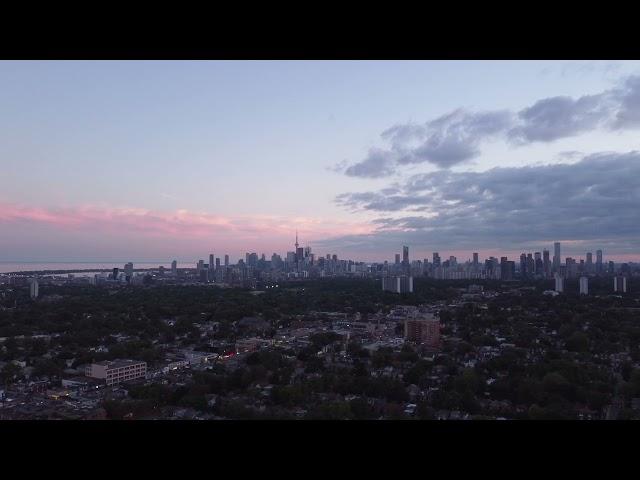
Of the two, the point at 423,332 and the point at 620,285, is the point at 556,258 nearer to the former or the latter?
the point at 620,285

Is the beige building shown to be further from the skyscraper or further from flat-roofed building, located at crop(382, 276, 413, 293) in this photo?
the skyscraper

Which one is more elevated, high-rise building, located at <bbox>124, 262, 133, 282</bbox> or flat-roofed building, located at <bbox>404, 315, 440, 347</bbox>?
high-rise building, located at <bbox>124, 262, 133, 282</bbox>

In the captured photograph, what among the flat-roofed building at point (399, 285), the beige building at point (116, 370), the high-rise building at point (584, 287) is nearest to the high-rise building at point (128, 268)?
the flat-roofed building at point (399, 285)

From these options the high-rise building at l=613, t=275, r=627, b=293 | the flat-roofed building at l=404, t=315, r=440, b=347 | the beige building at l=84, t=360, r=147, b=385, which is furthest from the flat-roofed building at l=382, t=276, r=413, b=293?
the beige building at l=84, t=360, r=147, b=385

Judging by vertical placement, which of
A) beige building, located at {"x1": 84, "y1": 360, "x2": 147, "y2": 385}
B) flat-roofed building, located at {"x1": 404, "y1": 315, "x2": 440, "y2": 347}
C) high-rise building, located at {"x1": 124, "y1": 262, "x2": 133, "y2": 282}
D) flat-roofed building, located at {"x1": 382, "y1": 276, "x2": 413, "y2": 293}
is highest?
high-rise building, located at {"x1": 124, "y1": 262, "x2": 133, "y2": 282}

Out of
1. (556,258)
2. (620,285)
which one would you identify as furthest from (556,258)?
(620,285)
